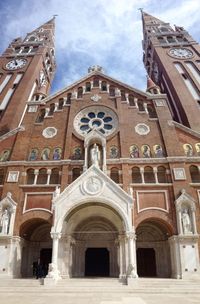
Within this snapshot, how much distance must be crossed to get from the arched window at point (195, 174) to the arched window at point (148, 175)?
3365 millimetres

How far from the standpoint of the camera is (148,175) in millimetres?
22156

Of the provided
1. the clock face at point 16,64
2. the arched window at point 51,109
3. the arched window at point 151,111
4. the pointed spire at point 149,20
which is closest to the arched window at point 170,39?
the pointed spire at point 149,20

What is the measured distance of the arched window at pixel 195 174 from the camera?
71.7ft

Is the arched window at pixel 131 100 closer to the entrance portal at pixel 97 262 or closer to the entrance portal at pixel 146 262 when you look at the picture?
the entrance portal at pixel 146 262

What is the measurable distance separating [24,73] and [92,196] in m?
23.2

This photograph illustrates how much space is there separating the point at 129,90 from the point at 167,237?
15.4 meters

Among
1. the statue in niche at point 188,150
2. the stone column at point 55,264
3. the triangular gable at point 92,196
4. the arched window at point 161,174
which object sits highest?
the statue in niche at point 188,150

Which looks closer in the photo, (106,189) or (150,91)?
(106,189)

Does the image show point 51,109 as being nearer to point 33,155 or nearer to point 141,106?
point 33,155

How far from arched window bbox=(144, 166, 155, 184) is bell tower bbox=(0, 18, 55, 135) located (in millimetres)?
14264

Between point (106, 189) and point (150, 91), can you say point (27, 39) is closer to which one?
point (150, 91)

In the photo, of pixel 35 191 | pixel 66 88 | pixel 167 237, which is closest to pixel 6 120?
pixel 66 88

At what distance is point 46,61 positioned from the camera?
42625 millimetres

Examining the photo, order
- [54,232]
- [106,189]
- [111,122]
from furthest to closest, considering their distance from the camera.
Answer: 1. [111,122]
2. [106,189]
3. [54,232]
